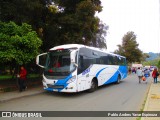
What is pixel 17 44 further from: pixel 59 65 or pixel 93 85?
pixel 93 85

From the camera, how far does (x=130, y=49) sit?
6244cm

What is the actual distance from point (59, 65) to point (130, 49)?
51.5 metres

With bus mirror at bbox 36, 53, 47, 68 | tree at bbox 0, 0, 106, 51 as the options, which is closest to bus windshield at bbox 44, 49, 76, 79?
bus mirror at bbox 36, 53, 47, 68

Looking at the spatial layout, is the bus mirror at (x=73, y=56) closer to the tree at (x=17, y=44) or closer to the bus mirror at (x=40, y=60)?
the bus mirror at (x=40, y=60)

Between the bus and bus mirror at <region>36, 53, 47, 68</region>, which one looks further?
bus mirror at <region>36, 53, 47, 68</region>

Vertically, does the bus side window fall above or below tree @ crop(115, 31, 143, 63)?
below

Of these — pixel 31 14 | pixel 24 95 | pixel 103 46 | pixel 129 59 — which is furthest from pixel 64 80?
pixel 129 59

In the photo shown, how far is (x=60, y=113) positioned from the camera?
9.15m

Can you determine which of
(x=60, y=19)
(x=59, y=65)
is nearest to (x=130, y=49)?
(x=60, y=19)

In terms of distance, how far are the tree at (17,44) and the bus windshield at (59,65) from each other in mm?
1330

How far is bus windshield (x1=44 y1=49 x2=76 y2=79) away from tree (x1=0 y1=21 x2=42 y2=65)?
1330 mm

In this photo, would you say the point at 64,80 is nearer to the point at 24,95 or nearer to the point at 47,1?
the point at 24,95

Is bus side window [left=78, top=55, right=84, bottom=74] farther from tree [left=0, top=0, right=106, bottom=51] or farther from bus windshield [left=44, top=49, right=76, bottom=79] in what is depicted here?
tree [left=0, top=0, right=106, bottom=51]

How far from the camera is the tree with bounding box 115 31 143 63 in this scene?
204ft
